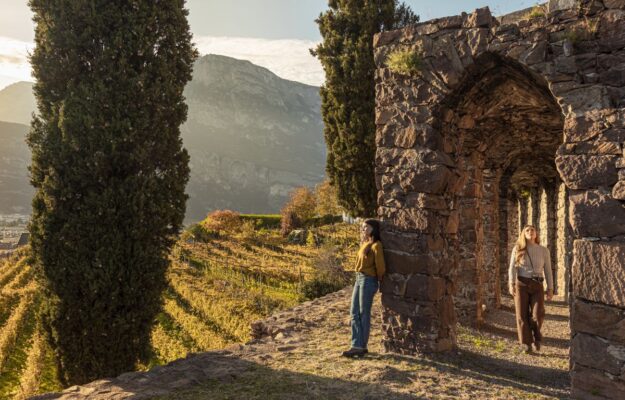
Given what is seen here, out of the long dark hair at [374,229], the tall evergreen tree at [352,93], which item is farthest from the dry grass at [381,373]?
the tall evergreen tree at [352,93]

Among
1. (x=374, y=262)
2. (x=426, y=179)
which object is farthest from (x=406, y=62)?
(x=374, y=262)

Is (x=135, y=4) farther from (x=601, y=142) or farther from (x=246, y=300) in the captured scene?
(x=246, y=300)

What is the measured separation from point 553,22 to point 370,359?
187 inches

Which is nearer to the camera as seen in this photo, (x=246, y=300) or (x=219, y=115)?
(x=246, y=300)

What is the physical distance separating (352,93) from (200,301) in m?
8.93

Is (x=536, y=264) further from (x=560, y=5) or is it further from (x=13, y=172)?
(x=13, y=172)

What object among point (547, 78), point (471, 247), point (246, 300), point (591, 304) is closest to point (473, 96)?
point (547, 78)

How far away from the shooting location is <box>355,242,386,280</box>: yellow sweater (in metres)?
6.04

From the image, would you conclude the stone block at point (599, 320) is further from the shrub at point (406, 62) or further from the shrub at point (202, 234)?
the shrub at point (202, 234)

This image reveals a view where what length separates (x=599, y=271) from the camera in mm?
4586

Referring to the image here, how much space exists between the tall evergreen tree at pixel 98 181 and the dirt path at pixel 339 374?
220 cm

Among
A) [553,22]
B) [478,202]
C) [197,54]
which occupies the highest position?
[197,54]

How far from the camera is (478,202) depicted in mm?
9391

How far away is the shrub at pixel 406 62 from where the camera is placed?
6.05m
